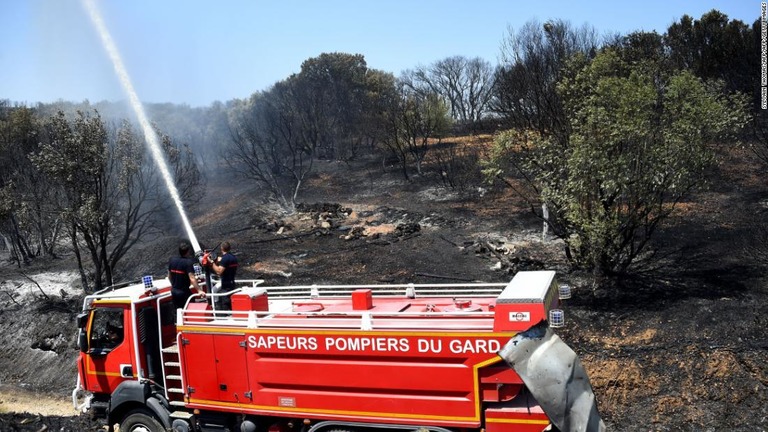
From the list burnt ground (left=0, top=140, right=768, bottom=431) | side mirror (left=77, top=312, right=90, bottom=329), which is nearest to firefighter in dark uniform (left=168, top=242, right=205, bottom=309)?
side mirror (left=77, top=312, right=90, bottom=329)

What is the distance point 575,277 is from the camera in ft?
56.4

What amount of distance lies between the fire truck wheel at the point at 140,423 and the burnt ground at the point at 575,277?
2.38m

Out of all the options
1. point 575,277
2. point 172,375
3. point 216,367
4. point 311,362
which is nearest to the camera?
point 311,362

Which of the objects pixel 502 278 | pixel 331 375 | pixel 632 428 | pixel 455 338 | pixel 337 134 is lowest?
pixel 632 428

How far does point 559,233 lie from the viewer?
17078 millimetres

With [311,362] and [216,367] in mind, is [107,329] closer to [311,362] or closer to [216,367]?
[216,367]


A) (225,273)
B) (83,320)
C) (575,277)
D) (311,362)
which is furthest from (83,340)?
(575,277)

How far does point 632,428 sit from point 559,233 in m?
7.70

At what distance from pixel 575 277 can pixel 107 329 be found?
12900 millimetres

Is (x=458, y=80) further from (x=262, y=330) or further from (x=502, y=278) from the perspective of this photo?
(x=262, y=330)

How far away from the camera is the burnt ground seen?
34.9 ft

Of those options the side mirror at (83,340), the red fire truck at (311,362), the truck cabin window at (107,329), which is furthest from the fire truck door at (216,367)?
the side mirror at (83,340)

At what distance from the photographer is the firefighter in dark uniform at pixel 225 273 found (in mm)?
8789

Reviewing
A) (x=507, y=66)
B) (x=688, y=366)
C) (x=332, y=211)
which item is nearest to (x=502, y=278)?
(x=688, y=366)
